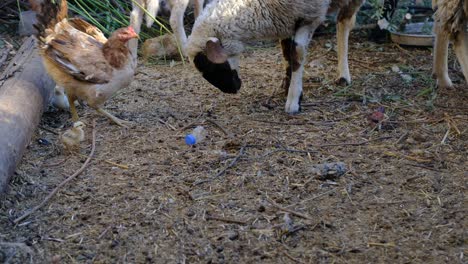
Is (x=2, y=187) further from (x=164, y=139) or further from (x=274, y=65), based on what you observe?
(x=274, y=65)

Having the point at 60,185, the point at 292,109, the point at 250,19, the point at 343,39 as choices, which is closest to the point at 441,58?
the point at 343,39

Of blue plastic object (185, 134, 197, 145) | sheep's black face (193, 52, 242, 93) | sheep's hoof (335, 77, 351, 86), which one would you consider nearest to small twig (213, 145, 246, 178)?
blue plastic object (185, 134, 197, 145)

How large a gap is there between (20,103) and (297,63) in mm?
2229

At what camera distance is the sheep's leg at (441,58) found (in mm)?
5662

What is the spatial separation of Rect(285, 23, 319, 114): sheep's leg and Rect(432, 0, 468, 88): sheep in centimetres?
111

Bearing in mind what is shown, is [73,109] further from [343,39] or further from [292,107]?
[343,39]

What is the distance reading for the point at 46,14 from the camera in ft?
16.7

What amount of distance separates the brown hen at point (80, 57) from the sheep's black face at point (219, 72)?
1.84ft

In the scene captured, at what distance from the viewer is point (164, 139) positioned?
16.6 feet

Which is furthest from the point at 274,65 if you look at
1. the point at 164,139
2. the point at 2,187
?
the point at 2,187

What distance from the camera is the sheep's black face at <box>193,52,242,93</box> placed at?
5.18 metres

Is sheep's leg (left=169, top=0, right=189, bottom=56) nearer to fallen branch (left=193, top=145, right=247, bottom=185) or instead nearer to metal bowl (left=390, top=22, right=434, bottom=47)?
metal bowl (left=390, top=22, right=434, bottom=47)

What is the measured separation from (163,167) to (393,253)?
6.00ft

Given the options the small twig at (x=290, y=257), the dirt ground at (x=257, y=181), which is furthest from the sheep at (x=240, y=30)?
the small twig at (x=290, y=257)
